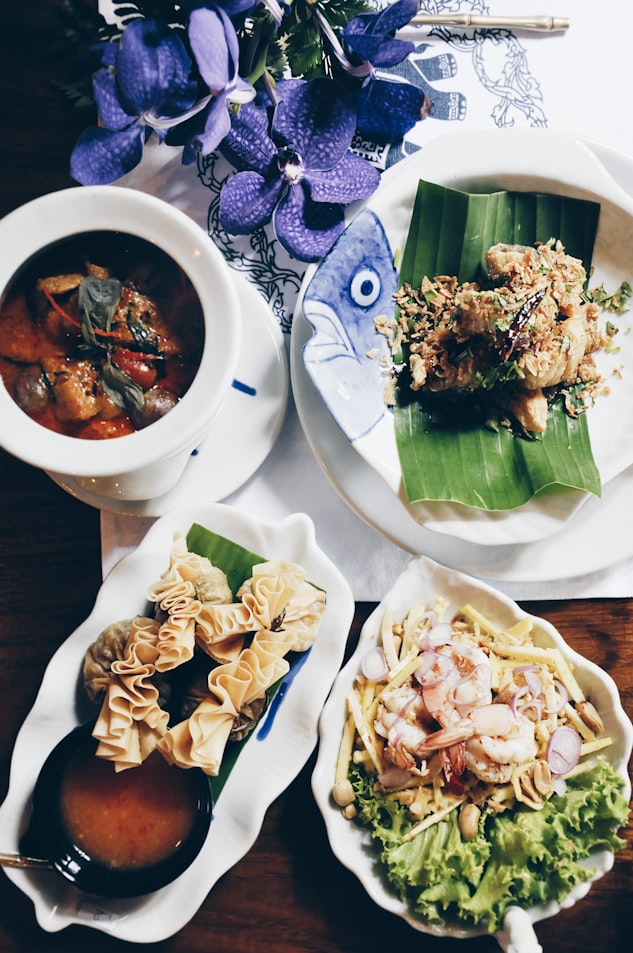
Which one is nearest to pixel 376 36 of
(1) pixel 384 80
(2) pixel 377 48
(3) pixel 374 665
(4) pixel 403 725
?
(2) pixel 377 48

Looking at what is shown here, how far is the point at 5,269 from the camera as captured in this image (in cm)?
112

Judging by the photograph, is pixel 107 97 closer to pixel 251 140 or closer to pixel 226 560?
pixel 251 140

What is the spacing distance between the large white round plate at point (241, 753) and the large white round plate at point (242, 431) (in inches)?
1.9

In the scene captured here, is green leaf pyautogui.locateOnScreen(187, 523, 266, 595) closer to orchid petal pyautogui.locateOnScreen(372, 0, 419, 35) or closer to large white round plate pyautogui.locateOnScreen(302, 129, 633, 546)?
large white round plate pyautogui.locateOnScreen(302, 129, 633, 546)

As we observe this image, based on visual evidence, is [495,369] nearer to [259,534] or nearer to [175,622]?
[259,534]

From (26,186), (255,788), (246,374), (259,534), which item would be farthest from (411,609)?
(26,186)

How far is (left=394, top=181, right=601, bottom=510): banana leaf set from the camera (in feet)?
4.50

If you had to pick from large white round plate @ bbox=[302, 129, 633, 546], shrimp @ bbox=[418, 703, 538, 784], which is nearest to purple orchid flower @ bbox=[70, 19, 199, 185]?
large white round plate @ bbox=[302, 129, 633, 546]

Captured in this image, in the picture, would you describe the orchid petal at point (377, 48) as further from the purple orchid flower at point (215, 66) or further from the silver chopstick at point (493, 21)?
the silver chopstick at point (493, 21)

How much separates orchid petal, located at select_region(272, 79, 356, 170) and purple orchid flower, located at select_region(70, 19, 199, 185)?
0.63 feet

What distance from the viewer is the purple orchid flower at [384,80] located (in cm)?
123

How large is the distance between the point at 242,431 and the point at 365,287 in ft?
1.11

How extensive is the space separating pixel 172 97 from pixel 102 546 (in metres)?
0.80

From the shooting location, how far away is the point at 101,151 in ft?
3.98
